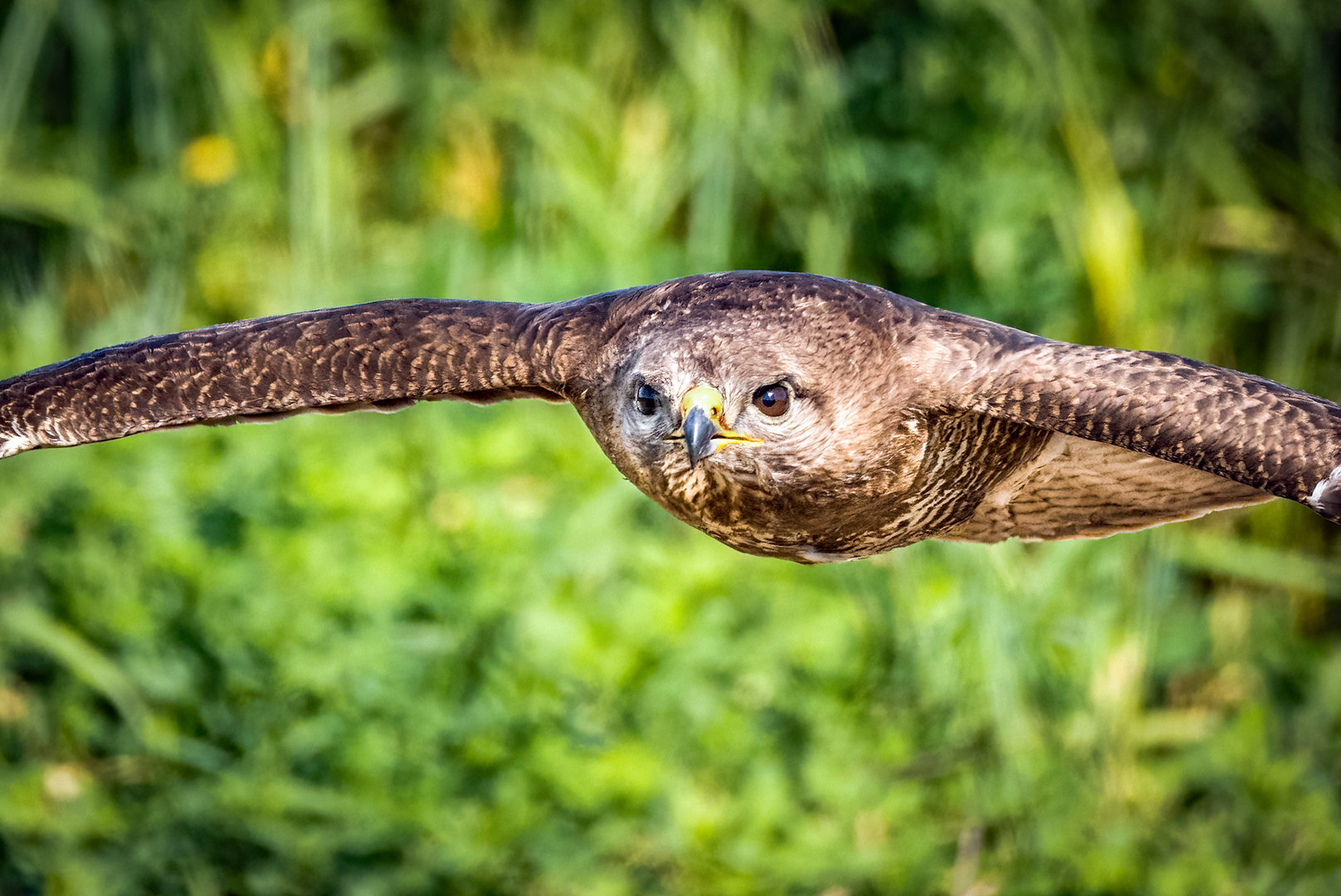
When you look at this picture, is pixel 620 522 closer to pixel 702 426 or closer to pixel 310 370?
pixel 310 370

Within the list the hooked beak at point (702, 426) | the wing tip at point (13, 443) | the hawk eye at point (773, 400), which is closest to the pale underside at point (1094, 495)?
the hawk eye at point (773, 400)

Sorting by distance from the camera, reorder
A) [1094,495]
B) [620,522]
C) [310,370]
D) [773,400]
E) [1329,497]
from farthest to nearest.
→ [620,522] < [1094,495] < [310,370] < [773,400] < [1329,497]

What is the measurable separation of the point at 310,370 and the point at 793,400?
41.9 inches

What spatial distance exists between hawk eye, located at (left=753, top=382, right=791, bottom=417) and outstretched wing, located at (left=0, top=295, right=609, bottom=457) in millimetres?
453

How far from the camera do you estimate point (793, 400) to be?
2930mm

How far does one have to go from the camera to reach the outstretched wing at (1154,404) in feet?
8.66

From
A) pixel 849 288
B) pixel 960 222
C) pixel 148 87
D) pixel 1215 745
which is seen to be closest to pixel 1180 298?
pixel 960 222

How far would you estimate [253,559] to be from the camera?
17.5ft

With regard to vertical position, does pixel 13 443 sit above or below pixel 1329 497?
above

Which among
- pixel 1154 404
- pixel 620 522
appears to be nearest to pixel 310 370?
pixel 1154 404

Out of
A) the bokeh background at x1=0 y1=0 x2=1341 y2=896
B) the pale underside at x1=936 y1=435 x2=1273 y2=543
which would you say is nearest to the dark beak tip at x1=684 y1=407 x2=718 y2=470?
the pale underside at x1=936 y1=435 x2=1273 y2=543

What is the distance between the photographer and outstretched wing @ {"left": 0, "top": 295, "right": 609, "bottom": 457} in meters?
3.21

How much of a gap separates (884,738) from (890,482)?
7.86ft

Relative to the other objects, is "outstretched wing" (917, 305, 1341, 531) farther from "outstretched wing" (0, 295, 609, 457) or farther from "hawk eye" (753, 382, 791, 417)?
"outstretched wing" (0, 295, 609, 457)
